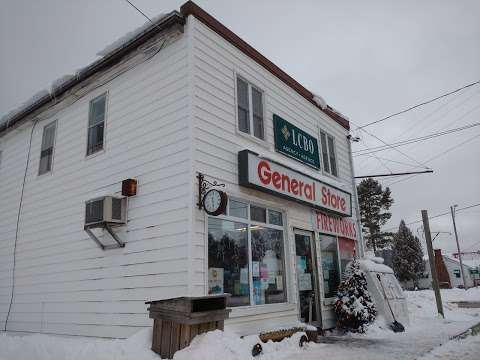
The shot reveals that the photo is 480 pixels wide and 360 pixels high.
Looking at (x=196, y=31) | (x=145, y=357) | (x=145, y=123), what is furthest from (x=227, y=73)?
(x=145, y=357)

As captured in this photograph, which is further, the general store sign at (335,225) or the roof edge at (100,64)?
the general store sign at (335,225)

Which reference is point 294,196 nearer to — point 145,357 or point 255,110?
point 255,110

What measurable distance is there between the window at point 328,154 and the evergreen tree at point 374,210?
122ft

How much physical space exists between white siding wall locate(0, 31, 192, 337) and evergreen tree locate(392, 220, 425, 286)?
4413 centimetres

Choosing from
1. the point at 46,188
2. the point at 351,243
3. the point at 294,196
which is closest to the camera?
the point at 294,196

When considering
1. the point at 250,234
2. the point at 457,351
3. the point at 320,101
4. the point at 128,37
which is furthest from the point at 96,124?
the point at 457,351

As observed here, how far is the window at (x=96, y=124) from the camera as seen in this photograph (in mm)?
9555

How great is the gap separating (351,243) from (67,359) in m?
9.38

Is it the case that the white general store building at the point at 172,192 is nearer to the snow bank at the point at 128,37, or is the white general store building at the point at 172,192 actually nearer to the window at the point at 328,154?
the snow bank at the point at 128,37

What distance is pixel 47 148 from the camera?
37.1ft

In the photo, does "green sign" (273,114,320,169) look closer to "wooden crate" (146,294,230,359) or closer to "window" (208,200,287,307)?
"window" (208,200,287,307)

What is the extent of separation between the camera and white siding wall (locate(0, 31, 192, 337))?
283 inches

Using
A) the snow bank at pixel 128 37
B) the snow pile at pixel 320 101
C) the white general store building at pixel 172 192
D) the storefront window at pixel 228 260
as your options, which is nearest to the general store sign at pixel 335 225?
the white general store building at pixel 172 192

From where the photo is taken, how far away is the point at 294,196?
944 cm
